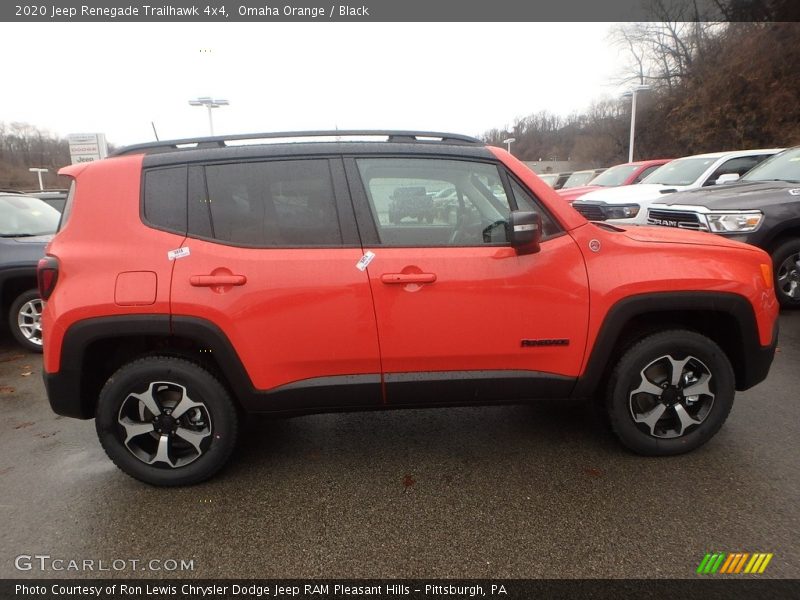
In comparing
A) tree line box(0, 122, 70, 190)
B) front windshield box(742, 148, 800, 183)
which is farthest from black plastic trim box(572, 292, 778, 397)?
tree line box(0, 122, 70, 190)

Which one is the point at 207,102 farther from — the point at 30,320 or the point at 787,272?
the point at 787,272

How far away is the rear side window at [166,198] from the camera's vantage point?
8.69ft

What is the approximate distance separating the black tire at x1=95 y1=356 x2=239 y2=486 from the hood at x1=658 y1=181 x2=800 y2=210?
209 inches

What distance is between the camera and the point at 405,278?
2578 millimetres

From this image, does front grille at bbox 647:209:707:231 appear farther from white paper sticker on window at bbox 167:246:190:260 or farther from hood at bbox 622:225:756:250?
white paper sticker on window at bbox 167:246:190:260

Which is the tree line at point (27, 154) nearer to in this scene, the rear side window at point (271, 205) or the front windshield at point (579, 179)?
the front windshield at point (579, 179)

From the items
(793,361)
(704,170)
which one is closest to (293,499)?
(793,361)

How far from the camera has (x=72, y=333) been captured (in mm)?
2576

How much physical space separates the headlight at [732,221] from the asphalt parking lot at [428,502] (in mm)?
2457

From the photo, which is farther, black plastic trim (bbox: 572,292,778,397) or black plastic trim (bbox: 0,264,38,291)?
black plastic trim (bbox: 0,264,38,291)

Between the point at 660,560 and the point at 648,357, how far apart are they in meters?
1.04

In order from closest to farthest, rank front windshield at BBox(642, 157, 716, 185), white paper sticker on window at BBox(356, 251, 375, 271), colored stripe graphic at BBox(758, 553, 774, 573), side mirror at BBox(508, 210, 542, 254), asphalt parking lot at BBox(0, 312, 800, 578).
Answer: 1. colored stripe graphic at BBox(758, 553, 774, 573)
2. asphalt parking lot at BBox(0, 312, 800, 578)
3. side mirror at BBox(508, 210, 542, 254)
4. white paper sticker on window at BBox(356, 251, 375, 271)
5. front windshield at BBox(642, 157, 716, 185)

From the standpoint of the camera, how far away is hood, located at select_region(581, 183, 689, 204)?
299 inches

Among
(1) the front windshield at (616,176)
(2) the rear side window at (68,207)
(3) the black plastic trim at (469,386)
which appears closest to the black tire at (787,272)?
(3) the black plastic trim at (469,386)
